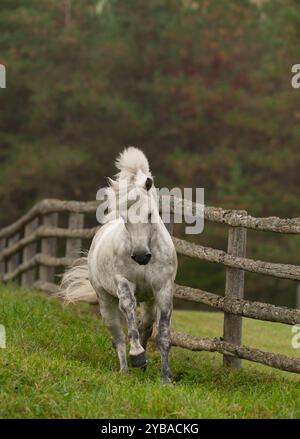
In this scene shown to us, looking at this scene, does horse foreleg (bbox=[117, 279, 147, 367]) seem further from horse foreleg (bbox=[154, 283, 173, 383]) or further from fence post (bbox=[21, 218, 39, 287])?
fence post (bbox=[21, 218, 39, 287])

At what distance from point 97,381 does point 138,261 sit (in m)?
1.13

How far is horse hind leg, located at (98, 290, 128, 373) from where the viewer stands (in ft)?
29.4

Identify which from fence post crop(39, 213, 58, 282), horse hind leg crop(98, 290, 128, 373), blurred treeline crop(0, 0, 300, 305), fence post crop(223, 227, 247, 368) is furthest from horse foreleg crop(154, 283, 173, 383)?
blurred treeline crop(0, 0, 300, 305)

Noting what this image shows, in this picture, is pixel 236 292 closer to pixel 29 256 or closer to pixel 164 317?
pixel 164 317

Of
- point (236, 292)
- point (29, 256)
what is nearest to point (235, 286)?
point (236, 292)

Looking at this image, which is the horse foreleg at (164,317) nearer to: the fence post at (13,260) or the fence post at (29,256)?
the fence post at (29,256)

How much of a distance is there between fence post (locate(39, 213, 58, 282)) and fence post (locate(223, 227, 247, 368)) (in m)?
5.71

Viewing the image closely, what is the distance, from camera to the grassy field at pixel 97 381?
6281mm

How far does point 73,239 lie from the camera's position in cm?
1389

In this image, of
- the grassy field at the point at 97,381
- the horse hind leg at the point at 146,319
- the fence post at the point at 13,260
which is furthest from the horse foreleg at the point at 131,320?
the fence post at the point at 13,260

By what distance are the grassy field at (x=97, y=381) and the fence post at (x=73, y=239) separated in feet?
6.96

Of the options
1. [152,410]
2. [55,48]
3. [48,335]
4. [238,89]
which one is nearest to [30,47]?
[55,48]

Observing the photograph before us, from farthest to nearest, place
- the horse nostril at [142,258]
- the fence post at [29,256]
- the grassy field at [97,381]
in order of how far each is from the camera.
Answer: the fence post at [29,256], the horse nostril at [142,258], the grassy field at [97,381]
